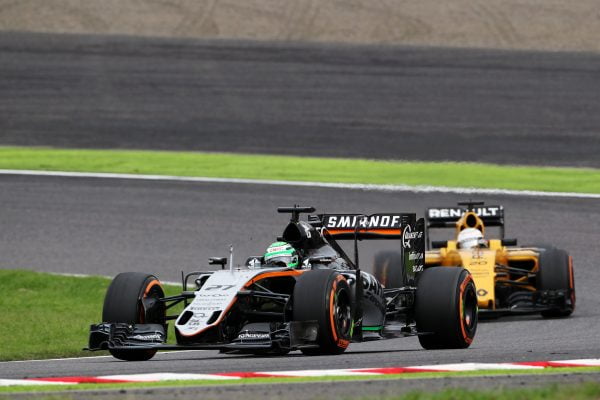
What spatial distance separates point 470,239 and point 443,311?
5204mm

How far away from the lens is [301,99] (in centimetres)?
2886

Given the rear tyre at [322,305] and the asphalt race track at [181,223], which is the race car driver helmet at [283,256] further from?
the asphalt race track at [181,223]

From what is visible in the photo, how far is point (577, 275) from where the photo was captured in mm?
19359

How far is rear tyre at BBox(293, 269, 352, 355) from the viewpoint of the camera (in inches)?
445

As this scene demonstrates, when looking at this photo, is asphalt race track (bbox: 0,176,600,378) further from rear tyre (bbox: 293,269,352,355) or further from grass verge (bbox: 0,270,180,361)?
rear tyre (bbox: 293,269,352,355)

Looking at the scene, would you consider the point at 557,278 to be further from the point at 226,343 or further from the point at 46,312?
the point at 226,343

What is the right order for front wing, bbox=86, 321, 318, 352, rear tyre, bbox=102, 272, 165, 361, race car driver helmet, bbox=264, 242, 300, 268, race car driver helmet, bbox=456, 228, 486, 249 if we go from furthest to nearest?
1. race car driver helmet, bbox=456, 228, 486, 249
2. race car driver helmet, bbox=264, 242, 300, 268
3. rear tyre, bbox=102, 272, 165, 361
4. front wing, bbox=86, 321, 318, 352

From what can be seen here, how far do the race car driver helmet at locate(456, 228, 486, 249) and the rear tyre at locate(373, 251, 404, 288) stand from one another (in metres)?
0.97

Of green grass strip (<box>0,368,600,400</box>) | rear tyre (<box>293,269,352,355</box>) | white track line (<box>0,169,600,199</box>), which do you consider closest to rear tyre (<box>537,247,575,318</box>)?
white track line (<box>0,169,600,199</box>)

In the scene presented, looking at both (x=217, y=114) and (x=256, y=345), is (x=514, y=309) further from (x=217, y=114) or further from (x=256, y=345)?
(x=217, y=114)

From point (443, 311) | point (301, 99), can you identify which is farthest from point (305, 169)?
point (443, 311)

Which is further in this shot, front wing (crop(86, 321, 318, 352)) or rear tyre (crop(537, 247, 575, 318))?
rear tyre (crop(537, 247, 575, 318))

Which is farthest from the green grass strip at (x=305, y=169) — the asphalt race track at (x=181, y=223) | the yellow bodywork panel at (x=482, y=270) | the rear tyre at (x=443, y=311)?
the rear tyre at (x=443, y=311)

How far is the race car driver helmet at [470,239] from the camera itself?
1769 centimetres
